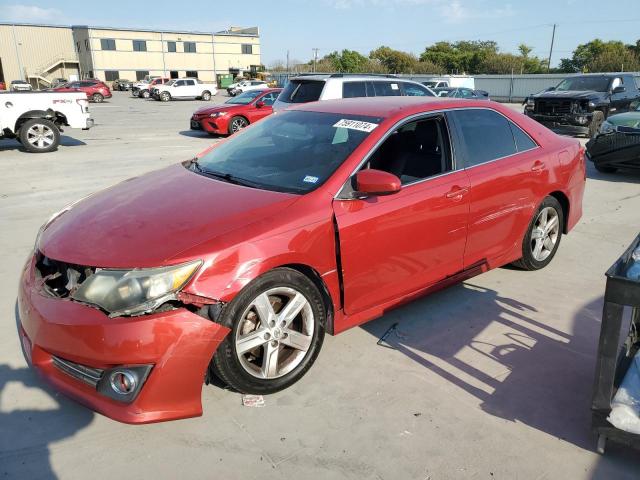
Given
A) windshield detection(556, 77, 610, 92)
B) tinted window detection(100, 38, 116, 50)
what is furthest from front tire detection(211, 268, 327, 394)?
tinted window detection(100, 38, 116, 50)

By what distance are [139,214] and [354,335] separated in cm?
167

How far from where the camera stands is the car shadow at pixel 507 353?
113 inches

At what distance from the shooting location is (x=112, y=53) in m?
66.9

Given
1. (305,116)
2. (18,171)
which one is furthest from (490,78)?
(305,116)

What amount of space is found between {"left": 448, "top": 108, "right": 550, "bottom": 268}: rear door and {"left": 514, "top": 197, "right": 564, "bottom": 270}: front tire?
0.15 m

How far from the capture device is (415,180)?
3617mm

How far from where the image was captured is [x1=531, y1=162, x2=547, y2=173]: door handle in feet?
14.4

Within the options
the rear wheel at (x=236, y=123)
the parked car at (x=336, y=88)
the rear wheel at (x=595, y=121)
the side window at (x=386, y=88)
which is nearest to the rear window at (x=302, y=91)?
the parked car at (x=336, y=88)

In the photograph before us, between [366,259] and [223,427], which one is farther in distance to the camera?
[366,259]

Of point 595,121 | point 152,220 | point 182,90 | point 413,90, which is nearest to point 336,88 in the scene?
point 413,90

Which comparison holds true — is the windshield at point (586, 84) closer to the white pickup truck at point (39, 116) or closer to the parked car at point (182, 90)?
the white pickup truck at point (39, 116)

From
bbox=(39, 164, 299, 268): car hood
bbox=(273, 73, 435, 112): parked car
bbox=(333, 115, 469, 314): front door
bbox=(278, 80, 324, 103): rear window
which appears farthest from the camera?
bbox=(278, 80, 324, 103): rear window

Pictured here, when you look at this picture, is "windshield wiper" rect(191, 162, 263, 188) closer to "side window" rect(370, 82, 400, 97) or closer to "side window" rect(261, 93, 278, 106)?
"side window" rect(370, 82, 400, 97)

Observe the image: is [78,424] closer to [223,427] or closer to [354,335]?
[223,427]
